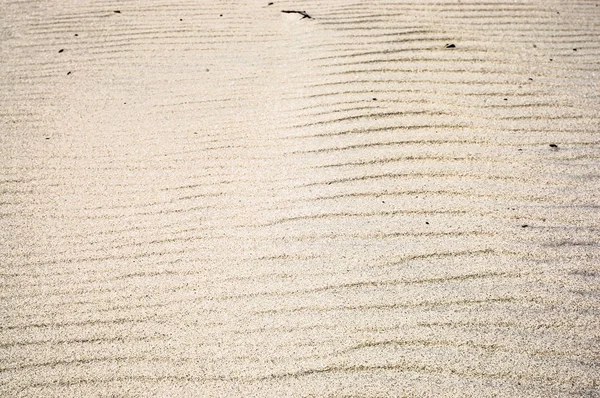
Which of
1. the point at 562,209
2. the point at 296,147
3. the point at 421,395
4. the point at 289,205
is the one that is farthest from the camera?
the point at 296,147

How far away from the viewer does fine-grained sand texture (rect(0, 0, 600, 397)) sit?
2.25 m

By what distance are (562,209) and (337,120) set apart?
1.58m

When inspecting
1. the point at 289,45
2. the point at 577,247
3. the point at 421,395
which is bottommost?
the point at 421,395

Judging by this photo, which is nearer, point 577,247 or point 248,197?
point 577,247

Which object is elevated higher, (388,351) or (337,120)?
(337,120)

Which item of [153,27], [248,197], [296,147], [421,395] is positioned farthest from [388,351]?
[153,27]

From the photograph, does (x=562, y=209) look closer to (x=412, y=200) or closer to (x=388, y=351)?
(x=412, y=200)

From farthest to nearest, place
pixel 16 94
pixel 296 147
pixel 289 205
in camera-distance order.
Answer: pixel 16 94 < pixel 296 147 < pixel 289 205

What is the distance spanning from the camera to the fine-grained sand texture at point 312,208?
7.38ft

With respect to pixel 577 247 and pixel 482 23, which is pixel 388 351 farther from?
pixel 482 23

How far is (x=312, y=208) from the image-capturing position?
305 centimetres

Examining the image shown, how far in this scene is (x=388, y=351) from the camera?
7.36 ft

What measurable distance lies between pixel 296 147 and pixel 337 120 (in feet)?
1.34

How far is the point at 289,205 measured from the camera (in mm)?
3088
